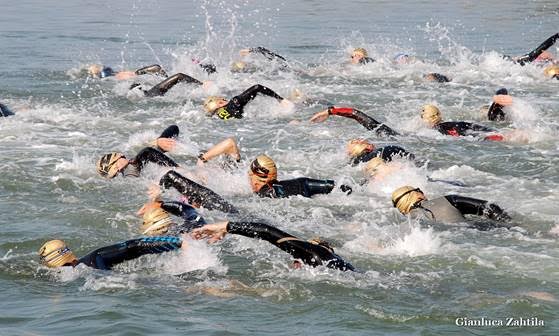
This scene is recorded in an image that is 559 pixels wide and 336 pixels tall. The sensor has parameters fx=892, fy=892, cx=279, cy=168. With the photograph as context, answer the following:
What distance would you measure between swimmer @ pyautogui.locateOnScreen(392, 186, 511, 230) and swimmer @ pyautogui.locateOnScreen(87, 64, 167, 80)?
14203mm

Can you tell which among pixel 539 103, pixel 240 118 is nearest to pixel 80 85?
pixel 240 118

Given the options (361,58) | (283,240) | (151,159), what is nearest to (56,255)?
(283,240)

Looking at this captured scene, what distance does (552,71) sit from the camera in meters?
24.0

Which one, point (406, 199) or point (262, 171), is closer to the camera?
point (406, 199)

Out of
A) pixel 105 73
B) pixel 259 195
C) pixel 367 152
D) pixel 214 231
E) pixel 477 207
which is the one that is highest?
pixel 105 73

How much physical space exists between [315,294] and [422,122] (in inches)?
388

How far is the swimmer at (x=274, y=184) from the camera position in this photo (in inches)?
495

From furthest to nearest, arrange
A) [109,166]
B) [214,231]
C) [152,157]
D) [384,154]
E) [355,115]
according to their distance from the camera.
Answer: [355,115] → [109,166] → [384,154] → [152,157] → [214,231]

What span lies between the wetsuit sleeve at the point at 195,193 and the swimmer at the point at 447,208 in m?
2.34

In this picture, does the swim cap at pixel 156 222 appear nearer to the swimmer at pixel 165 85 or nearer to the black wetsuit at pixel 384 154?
the black wetsuit at pixel 384 154

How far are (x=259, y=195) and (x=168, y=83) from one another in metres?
9.92

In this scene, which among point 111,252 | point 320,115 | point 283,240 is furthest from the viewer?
point 320,115

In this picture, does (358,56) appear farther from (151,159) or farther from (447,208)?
(447,208)

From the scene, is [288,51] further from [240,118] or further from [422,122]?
[422,122]
